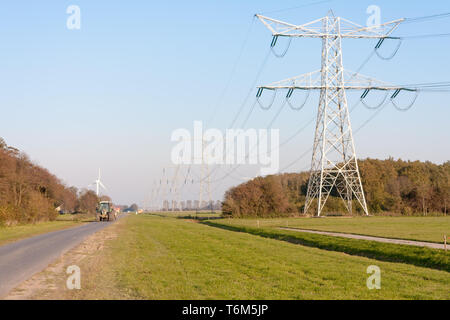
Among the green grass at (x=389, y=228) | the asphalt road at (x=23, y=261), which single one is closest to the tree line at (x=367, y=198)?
the green grass at (x=389, y=228)

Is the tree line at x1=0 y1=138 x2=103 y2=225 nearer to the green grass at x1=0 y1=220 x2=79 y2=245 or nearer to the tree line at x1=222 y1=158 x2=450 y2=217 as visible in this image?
the green grass at x1=0 y1=220 x2=79 y2=245

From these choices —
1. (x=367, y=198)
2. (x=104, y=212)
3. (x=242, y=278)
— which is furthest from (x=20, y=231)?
(x=367, y=198)

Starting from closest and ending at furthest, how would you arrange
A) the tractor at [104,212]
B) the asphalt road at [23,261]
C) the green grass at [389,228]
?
the asphalt road at [23,261], the green grass at [389,228], the tractor at [104,212]

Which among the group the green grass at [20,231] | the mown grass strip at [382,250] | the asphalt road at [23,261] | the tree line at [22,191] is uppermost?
the tree line at [22,191]

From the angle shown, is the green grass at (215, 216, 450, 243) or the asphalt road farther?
the green grass at (215, 216, 450, 243)

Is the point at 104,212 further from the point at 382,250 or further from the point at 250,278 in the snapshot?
the point at 250,278

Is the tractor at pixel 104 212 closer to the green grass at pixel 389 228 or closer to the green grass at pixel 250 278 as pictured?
the green grass at pixel 389 228

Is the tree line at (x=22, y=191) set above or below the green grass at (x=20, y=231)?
above

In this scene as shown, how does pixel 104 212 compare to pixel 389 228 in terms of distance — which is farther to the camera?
pixel 104 212

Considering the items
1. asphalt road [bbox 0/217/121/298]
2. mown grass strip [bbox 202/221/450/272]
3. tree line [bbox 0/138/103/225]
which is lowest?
mown grass strip [bbox 202/221/450/272]

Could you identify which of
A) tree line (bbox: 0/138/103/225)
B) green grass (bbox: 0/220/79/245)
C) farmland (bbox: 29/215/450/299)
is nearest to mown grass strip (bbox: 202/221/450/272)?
farmland (bbox: 29/215/450/299)
